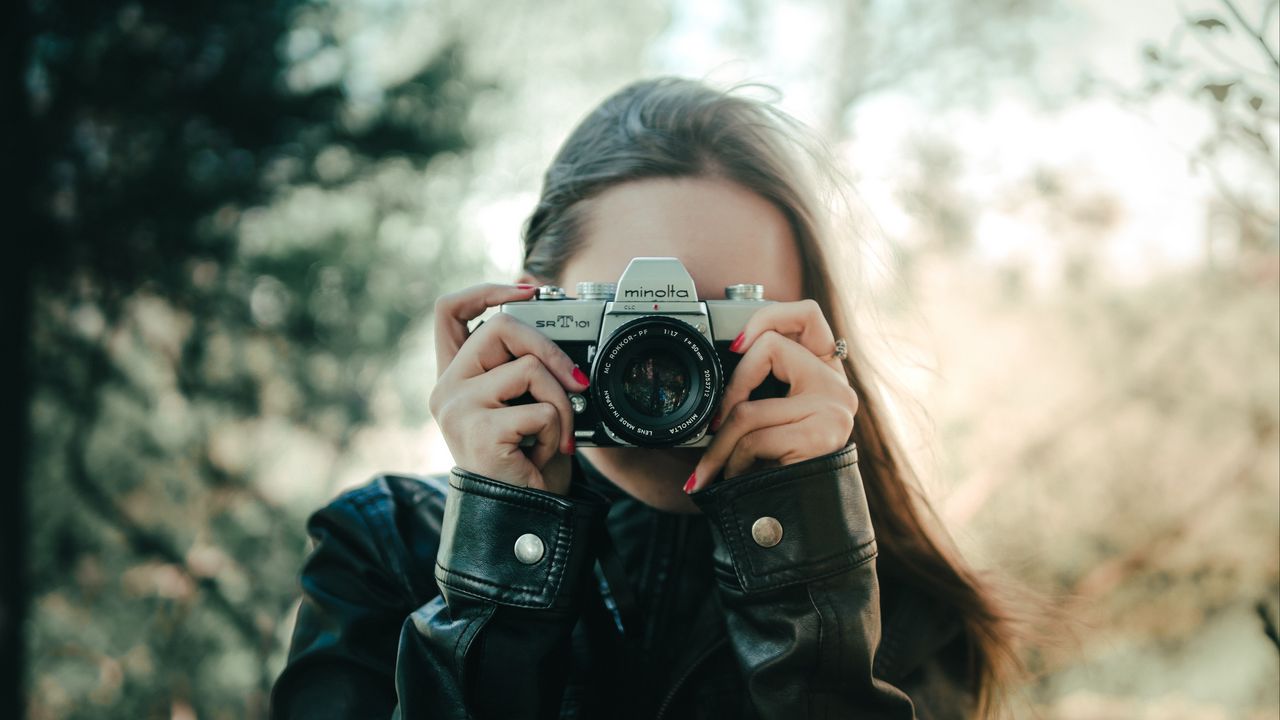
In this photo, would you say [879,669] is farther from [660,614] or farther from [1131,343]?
[1131,343]

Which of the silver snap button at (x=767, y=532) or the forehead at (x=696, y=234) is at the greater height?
the forehead at (x=696, y=234)

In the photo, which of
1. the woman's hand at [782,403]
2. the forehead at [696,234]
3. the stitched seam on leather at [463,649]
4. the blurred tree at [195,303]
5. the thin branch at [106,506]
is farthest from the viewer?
the thin branch at [106,506]

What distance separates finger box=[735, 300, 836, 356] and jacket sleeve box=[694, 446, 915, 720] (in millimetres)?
150

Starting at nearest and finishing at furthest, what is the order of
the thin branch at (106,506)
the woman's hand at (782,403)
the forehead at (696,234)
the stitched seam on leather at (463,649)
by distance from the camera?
the stitched seam on leather at (463,649), the woman's hand at (782,403), the forehead at (696,234), the thin branch at (106,506)

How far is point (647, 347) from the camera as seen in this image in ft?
3.22

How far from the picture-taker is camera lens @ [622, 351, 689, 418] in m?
0.98

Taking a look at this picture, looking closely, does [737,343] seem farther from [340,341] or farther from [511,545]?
[340,341]

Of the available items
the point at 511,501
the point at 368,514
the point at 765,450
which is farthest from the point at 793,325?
the point at 368,514

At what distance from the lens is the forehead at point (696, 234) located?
104 cm

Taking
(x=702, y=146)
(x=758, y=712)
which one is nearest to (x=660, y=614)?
(x=758, y=712)

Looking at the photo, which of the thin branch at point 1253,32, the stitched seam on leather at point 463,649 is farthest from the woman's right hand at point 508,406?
the thin branch at point 1253,32

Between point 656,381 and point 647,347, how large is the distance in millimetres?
45

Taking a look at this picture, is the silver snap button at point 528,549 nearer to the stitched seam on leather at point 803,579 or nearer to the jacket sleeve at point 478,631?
the jacket sleeve at point 478,631

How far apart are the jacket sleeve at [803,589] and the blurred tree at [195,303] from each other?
244cm
